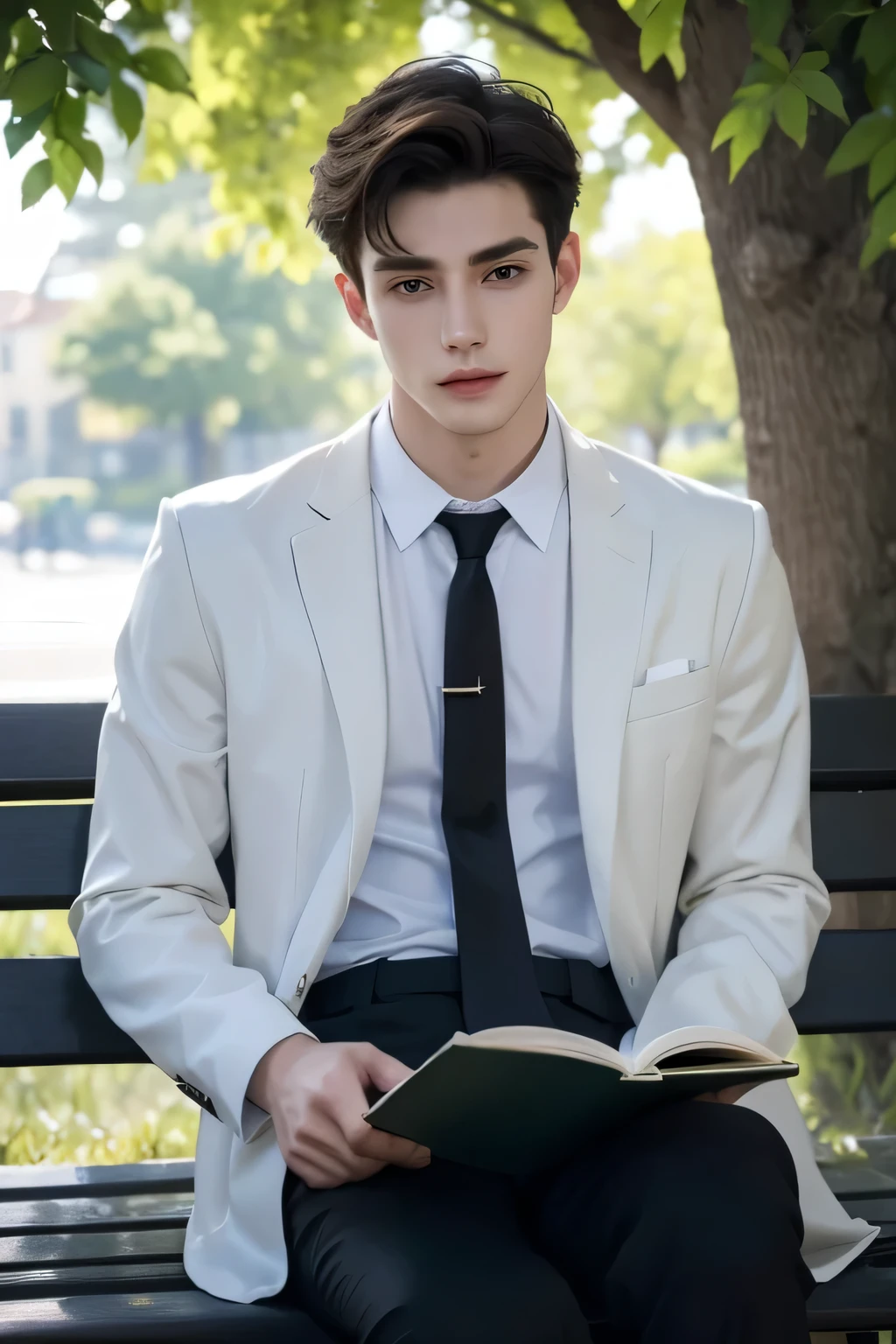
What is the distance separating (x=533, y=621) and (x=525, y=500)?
0.66ft

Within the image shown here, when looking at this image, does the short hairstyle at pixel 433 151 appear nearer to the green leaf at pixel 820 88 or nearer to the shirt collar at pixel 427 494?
the shirt collar at pixel 427 494

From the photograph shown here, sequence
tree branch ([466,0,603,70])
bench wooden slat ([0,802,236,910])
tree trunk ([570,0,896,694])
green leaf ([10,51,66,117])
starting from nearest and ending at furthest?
bench wooden slat ([0,802,236,910])
green leaf ([10,51,66,117])
tree trunk ([570,0,896,694])
tree branch ([466,0,603,70])

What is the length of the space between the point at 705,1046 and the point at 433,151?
136 cm

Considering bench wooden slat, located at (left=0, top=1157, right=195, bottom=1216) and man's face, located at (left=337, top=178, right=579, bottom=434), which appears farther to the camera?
bench wooden slat, located at (left=0, top=1157, right=195, bottom=1216)

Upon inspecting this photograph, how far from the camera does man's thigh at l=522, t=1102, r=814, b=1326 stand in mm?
1653

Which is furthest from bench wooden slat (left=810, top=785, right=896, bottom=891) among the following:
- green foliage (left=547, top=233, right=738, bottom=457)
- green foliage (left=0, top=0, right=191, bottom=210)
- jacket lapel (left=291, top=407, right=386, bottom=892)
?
green foliage (left=547, top=233, right=738, bottom=457)

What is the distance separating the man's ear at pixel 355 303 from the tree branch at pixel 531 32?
2519 mm

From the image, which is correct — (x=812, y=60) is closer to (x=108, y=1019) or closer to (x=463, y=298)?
(x=463, y=298)

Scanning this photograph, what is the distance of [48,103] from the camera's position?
2801 mm

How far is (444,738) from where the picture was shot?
222cm

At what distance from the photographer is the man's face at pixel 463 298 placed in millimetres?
2182

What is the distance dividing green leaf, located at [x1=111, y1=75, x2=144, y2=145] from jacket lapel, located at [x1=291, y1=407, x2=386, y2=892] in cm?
106

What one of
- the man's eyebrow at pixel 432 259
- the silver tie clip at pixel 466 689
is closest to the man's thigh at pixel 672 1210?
the silver tie clip at pixel 466 689

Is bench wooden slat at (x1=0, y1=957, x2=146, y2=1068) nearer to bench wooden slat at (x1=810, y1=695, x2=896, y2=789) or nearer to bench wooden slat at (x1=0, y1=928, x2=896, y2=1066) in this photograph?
bench wooden slat at (x1=0, y1=928, x2=896, y2=1066)
